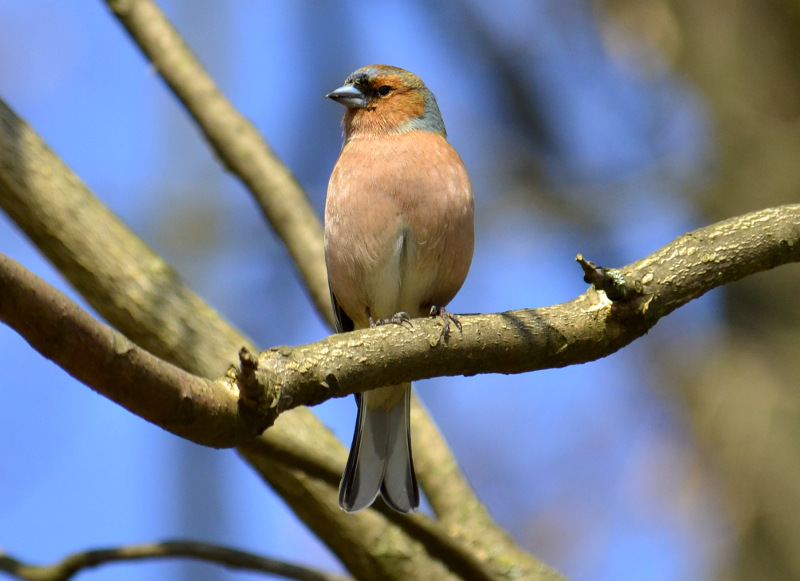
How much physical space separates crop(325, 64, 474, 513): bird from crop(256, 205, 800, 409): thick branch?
1036 millimetres

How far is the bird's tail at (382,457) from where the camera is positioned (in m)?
4.09

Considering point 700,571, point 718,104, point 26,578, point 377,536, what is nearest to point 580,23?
point 718,104

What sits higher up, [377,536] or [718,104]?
[718,104]

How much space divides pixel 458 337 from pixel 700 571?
479 cm

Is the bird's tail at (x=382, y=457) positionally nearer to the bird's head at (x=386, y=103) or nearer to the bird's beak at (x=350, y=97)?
the bird's head at (x=386, y=103)

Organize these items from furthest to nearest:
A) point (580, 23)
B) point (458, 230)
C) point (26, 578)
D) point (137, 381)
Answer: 1. point (580, 23)
2. point (458, 230)
3. point (26, 578)
4. point (137, 381)

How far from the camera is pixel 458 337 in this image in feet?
10.9

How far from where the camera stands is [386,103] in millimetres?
5488

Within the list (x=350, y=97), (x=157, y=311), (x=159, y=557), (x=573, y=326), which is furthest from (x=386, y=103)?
(x=159, y=557)

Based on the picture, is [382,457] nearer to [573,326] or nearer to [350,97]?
[573,326]

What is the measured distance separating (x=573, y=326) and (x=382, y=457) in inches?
57.0

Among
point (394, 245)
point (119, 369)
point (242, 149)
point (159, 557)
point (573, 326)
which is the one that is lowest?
point (119, 369)

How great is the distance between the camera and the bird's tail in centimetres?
409

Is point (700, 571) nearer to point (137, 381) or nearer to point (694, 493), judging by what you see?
point (694, 493)
